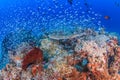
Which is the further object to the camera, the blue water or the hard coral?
the blue water

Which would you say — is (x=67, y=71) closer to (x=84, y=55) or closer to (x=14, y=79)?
Answer: (x=84, y=55)

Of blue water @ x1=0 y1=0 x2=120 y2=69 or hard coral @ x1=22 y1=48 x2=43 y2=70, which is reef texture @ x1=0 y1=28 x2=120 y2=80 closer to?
hard coral @ x1=22 y1=48 x2=43 y2=70

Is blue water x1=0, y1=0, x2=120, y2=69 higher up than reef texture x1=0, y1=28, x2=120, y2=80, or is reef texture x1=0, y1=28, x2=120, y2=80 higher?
blue water x1=0, y1=0, x2=120, y2=69

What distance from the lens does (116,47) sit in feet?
24.2

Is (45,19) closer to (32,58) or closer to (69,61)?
(32,58)

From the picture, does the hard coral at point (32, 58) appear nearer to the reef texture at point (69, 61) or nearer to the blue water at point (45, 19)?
the reef texture at point (69, 61)

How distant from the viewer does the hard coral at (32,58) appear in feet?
21.3

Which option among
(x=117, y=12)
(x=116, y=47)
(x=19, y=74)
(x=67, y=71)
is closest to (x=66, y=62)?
A: (x=67, y=71)

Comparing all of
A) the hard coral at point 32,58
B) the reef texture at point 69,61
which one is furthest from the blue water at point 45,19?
the hard coral at point 32,58

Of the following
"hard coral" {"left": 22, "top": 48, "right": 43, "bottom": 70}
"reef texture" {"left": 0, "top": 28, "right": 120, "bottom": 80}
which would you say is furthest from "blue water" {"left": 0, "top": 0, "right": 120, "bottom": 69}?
"hard coral" {"left": 22, "top": 48, "right": 43, "bottom": 70}

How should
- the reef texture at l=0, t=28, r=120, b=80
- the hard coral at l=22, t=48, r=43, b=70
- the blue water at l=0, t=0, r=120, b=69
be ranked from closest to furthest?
1. the reef texture at l=0, t=28, r=120, b=80
2. the hard coral at l=22, t=48, r=43, b=70
3. the blue water at l=0, t=0, r=120, b=69

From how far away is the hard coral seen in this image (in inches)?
256

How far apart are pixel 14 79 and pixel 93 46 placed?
2375 millimetres

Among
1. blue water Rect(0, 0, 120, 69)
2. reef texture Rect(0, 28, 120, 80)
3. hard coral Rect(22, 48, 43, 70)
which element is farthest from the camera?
blue water Rect(0, 0, 120, 69)
